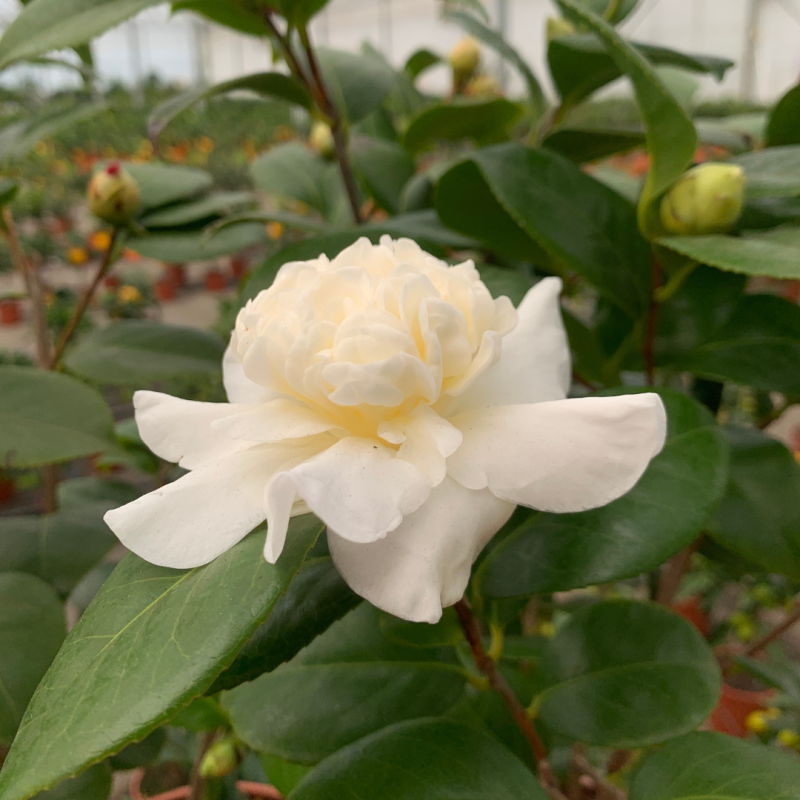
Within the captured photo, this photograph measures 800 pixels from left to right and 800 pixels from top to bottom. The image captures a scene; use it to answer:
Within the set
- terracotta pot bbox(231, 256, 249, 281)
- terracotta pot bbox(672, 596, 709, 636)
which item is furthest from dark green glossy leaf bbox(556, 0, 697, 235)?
terracotta pot bbox(231, 256, 249, 281)

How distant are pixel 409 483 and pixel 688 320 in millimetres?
371

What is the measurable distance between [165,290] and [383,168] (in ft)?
10.5

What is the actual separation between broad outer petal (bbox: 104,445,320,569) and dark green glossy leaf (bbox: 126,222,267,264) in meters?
0.42

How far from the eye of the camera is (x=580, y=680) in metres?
0.45

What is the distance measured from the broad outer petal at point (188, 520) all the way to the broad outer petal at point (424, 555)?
40 millimetres

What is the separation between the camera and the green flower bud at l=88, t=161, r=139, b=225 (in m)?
0.68

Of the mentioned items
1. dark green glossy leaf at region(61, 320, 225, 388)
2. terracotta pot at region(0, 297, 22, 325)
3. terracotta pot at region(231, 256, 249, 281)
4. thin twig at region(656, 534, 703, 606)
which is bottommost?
terracotta pot at region(231, 256, 249, 281)

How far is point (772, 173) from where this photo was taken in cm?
45

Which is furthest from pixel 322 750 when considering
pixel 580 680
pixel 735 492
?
pixel 735 492

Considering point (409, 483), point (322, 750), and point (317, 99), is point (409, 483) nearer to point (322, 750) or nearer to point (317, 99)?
point (322, 750)

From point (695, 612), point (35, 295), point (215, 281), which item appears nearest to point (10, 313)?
point (215, 281)

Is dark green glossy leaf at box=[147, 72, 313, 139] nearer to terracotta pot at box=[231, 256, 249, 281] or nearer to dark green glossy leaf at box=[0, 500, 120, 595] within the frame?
dark green glossy leaf at box=[0, 500, 120, 595]

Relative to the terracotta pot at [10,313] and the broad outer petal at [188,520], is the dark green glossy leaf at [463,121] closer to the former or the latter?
the broad outer petal at [188,520]

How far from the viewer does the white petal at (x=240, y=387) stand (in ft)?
1.18
